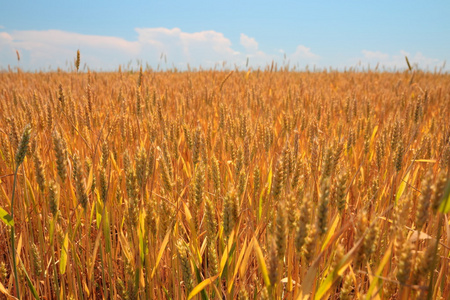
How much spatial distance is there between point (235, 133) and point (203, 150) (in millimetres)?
558

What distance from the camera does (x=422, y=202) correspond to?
52 cm

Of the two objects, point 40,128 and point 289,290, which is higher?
point 40,128

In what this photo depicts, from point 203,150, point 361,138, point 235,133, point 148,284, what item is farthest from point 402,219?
point 361,138

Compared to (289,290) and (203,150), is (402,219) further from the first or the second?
(203,150)

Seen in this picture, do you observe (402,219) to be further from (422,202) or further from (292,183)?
(292,183)

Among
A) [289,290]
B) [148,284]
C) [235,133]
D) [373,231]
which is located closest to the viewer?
[373,231]

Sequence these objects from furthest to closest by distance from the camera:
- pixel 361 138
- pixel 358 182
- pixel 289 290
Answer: pixel 361 138 < pixel 358 182 < pixel 289 290

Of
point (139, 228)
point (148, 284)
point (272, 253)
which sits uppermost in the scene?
point (272, 253)

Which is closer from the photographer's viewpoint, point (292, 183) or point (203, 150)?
point (292, 183)

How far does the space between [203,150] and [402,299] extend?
90 cm

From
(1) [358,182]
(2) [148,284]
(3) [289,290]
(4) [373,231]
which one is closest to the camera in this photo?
(4) [373,231]

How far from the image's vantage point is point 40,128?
1.88m

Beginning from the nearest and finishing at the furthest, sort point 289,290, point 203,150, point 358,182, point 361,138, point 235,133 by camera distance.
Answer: point 289,290, point 203,150, point 358,182, point 235,133, point 361,138

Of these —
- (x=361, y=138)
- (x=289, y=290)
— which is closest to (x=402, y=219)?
(x=289, y=290)
